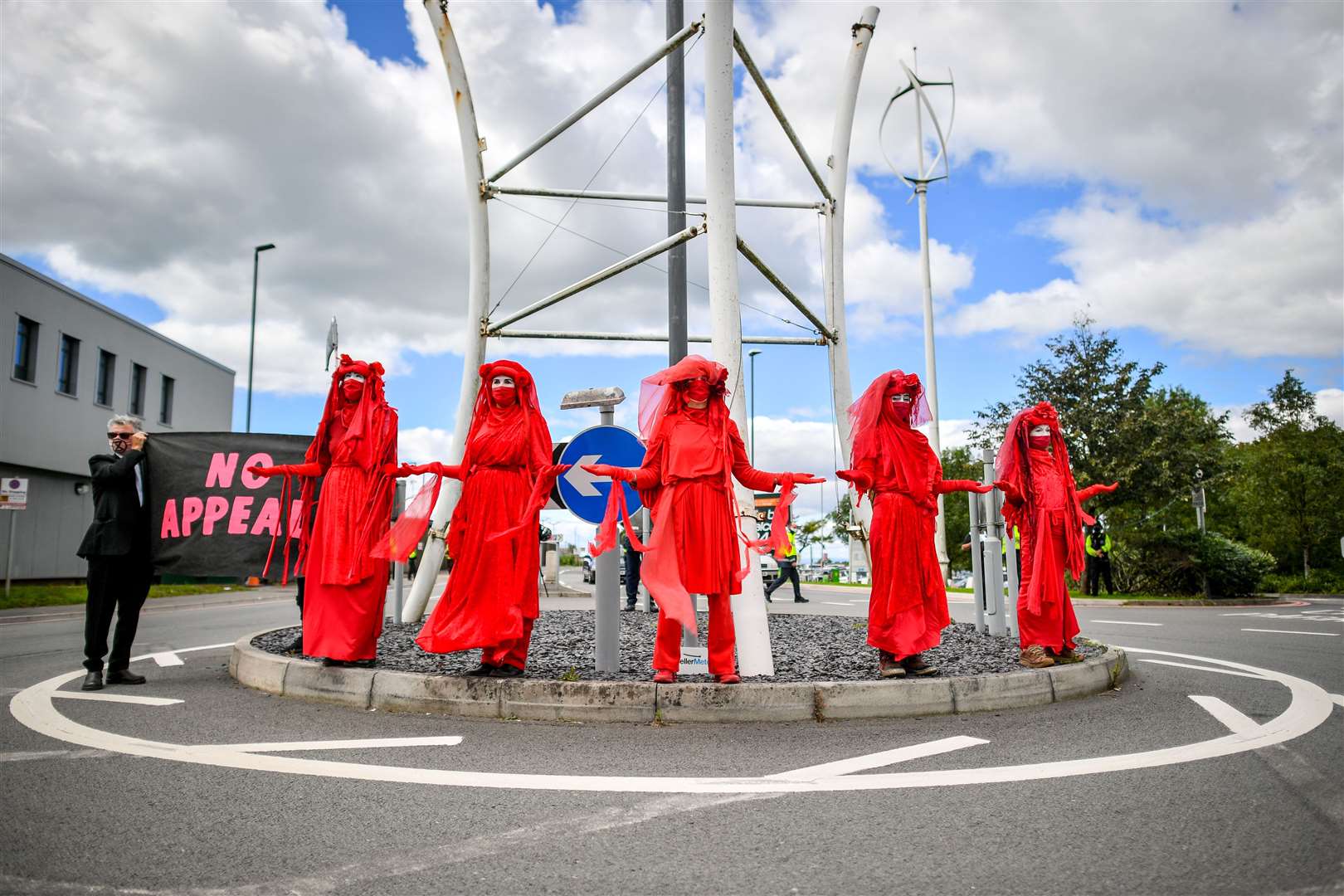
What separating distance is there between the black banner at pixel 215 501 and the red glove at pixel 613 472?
9.31 feet

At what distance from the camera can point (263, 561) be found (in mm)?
7605

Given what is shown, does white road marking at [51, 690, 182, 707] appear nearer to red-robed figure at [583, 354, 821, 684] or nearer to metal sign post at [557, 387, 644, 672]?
metal sign post at [557, 387, 644, 672]

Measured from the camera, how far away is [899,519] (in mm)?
5840

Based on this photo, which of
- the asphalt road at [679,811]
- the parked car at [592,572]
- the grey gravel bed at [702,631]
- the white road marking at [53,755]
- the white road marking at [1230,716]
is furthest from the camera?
the parked car at [592,572]

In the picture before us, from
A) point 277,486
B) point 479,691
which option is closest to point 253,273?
point 277,486

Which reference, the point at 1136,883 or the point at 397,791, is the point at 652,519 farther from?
the point at 1136,883

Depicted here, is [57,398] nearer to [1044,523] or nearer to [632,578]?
[632,578]

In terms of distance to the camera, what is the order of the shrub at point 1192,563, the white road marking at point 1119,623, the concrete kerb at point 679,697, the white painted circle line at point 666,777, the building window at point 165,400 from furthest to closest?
1. the building window at point 165,400
2. the shrub at point 1192,563
3. the white road marking at point 1119,623
4. the concrete kerb at point 679,697
5. the white painted circle line at point 666,777

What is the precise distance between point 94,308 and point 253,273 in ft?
20.9

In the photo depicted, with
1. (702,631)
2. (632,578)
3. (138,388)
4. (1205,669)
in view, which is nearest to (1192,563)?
(632,578)

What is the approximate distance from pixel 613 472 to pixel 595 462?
49 centimetres

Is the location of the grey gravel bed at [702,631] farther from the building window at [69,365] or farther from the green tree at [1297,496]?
the building window at [69,365]

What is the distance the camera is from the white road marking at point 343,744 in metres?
4.37

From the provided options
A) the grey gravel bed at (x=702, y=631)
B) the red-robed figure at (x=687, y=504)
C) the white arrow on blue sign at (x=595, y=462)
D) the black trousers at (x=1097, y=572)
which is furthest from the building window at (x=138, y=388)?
the red-robed figure at (x=687, y=504)
